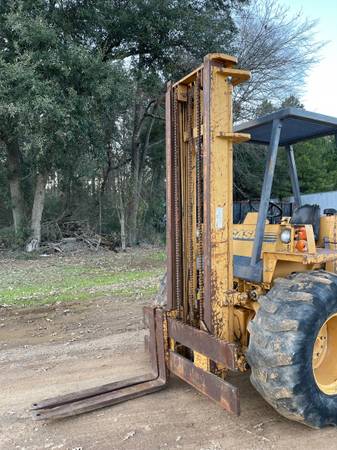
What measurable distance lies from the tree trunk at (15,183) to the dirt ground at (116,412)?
444 inches

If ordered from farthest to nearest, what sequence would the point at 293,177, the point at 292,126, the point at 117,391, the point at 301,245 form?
the point at 293,177, the point at 292,126, the point at 117,391, the point at 301,245

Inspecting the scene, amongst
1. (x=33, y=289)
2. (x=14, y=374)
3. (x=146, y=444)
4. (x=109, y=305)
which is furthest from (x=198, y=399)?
(x=33, y=289)

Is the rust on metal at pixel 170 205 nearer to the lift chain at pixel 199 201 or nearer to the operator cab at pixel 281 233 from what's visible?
the lift chain at pixel 199 201

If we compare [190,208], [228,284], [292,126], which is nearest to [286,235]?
[228,284]

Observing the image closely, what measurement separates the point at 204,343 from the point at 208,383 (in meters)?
0.31

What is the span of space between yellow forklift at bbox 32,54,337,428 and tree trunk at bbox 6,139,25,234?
44.7 ft

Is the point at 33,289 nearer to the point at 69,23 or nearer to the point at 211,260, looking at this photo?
the point at 211,260

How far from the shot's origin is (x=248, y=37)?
1892 centimetres

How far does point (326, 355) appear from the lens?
388cm

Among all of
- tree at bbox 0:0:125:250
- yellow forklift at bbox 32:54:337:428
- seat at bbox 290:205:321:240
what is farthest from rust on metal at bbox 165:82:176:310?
tree at bbox 0:0:125:250

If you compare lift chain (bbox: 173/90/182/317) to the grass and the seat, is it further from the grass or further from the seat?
the grass

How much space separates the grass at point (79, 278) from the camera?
29.7 ft

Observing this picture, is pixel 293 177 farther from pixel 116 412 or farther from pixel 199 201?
pixel 116 412

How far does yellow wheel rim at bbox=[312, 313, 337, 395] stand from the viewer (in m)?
3.79
